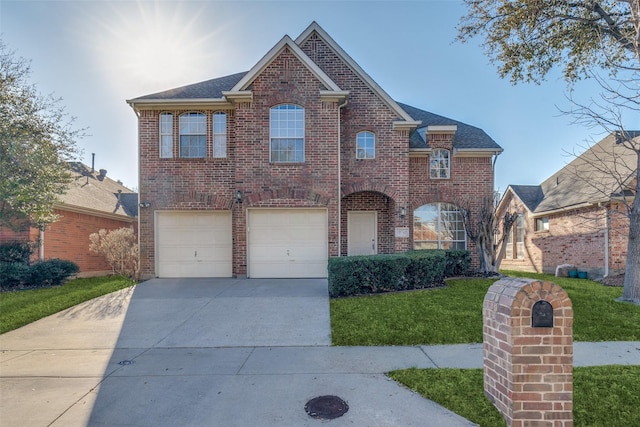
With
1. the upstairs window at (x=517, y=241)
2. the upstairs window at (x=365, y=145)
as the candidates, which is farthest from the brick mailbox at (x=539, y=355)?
the upstairs window at (x=517, y=241)

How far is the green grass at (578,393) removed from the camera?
3227 mm

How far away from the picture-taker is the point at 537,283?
3.04m

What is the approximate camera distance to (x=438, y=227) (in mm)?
13406

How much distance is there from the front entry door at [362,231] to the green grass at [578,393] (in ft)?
27.7

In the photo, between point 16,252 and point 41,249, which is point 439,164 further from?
point 16,252

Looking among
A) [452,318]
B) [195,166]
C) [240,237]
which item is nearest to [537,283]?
[452,318]

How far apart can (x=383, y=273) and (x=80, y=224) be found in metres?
13.7

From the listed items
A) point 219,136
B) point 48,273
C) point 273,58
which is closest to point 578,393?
point 273,58

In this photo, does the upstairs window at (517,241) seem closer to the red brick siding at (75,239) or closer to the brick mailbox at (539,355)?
the brick mailbox at (539,355)

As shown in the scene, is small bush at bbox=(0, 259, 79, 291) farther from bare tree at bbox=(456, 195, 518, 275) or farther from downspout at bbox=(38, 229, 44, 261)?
bare tree at bbox=(456, 195, 518, 275)

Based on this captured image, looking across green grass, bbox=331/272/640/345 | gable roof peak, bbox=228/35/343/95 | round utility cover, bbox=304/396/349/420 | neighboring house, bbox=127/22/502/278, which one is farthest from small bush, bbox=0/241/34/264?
round utility cover, bbox=304/396/349/420

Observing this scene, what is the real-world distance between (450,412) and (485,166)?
11967 millimetres

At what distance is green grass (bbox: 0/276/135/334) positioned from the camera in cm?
716

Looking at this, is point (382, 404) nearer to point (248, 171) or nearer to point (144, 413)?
point (144, 413)
